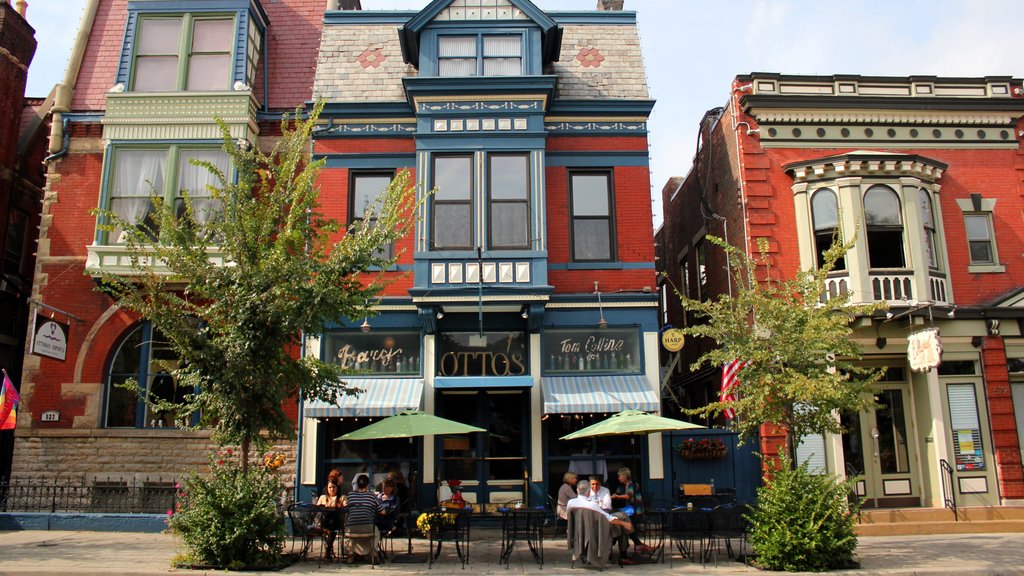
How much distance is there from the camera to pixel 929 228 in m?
17.8

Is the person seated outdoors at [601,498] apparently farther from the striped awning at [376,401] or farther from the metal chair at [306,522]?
the striped awning at [376,401]

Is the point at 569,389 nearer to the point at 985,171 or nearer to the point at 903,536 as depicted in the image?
the point at 903,536

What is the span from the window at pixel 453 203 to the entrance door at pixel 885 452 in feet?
31.1

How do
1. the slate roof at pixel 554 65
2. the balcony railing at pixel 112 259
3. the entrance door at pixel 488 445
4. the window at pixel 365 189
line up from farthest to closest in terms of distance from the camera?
the slate roof at pixel 554 65 → the window at pixel 365 189 → the balcony railing at pixel 112 259 → the entrance door at pixel 488 445

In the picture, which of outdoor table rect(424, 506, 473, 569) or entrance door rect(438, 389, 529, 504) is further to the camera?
entrance door rect(438, 389, 529, 504)

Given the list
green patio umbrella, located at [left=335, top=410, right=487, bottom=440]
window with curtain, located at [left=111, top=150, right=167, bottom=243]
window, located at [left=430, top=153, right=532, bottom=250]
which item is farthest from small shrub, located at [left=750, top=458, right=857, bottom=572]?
window with curtain, located at [left=111, top=150, right=167, bottom=243]

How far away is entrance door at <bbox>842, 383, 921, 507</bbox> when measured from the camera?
671 inches

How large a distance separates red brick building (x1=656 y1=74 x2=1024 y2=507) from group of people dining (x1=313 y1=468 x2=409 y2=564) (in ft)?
27.8

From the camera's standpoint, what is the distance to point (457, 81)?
679 inches

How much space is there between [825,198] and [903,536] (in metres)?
7.44

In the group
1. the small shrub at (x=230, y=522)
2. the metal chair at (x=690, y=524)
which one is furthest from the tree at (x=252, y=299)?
the metal chair at (x=690, y=524)

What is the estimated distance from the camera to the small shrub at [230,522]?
11.2 metres

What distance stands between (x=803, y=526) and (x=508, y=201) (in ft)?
29.8

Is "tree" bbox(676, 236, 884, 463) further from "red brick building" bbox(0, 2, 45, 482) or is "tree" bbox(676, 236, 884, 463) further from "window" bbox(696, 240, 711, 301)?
"red brick building" bbox(0, 2, 45, 482)
